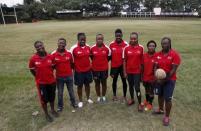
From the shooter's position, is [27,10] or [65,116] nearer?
[65,116]

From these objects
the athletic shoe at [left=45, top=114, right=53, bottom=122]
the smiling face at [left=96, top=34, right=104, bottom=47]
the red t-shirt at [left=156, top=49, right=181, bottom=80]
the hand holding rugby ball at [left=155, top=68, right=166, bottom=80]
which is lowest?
the athletic shoe at [left=45, top=114, right=53, bottom=122]

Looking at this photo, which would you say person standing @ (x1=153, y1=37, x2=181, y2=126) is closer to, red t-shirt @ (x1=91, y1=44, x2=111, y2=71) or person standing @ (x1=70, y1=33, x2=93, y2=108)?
red t-shirt @ (x1=91, y1=44, x2=111, y2=71)

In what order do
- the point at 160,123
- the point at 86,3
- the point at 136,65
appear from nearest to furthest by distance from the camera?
1. the point at 160,123
2. the point at 136,65
3. the point at 86,3

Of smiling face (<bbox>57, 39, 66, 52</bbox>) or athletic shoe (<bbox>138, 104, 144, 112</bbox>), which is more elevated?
smiling face (<bbox>57, 39, 66, 52</bbox>)

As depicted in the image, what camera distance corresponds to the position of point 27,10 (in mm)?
70375

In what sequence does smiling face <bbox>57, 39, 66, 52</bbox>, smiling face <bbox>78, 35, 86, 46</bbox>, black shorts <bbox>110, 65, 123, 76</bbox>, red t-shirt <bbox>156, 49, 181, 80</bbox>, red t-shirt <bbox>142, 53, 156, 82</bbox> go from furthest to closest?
1. black shorts <bbox>110, 65, 123, 76</bbox>
2. smiling face <bbox>78, 35, 86, 46</bbox>
3. smiling face <bbox>57, 39, 66, 52</bbox>
4. red t-shirt <bbox>142, 53, 156, 82</bbox>
5. red t-shirt <bbox>156, 49, 181, 80</bbox>

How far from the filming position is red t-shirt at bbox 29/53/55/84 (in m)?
5.88

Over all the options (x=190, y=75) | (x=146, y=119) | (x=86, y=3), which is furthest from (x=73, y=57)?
(x=86, y=3)

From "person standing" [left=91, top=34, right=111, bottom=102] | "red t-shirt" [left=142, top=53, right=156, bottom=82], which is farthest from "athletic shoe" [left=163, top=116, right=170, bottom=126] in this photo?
"person standing" [left=91, top=34, right=111, bottom=102]

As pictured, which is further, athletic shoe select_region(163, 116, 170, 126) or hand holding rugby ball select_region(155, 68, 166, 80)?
athletic shoe select_region(163, 116, 170, 126)

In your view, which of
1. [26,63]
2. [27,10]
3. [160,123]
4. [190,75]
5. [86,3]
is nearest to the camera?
[160,123]

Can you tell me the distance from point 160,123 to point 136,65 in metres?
1.37

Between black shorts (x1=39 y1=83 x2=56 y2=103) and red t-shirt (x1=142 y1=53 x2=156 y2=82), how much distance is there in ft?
6.68

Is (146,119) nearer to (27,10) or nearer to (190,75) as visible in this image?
(190,75)
